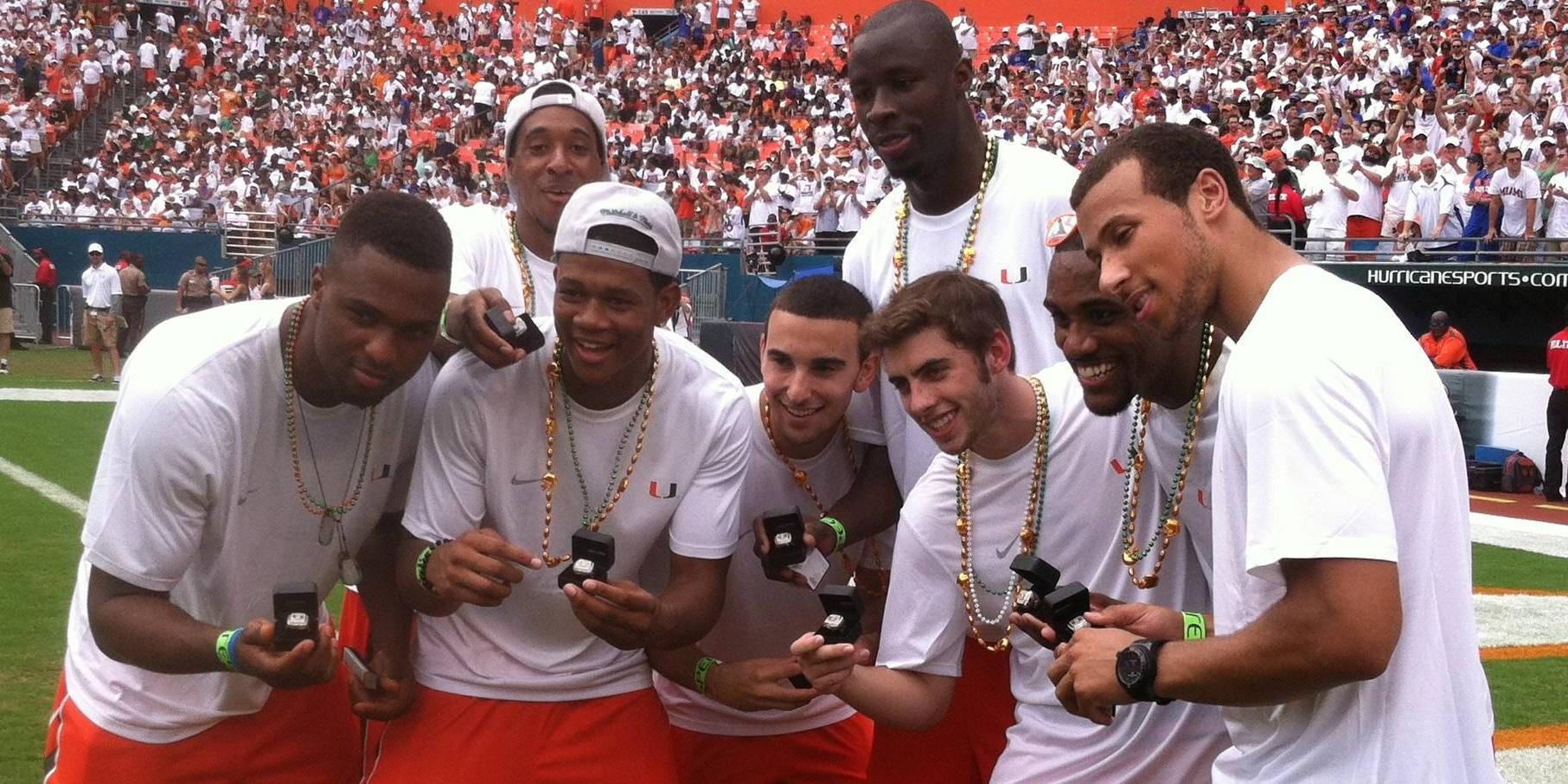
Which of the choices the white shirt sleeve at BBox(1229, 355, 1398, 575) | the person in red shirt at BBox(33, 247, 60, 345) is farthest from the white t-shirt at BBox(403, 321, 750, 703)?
the person in red shirt at BBox(33, 247, 60, 345)

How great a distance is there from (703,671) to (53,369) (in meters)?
21.0

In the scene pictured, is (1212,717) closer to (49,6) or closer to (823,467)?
(823,467)

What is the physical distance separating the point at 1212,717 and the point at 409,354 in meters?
2.10

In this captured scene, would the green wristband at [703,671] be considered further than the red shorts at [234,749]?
Yes

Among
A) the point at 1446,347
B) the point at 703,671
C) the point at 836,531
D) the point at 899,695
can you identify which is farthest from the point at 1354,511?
the point at 1446,347

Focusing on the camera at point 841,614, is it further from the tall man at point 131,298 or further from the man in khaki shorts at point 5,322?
the tall man at point 131,298

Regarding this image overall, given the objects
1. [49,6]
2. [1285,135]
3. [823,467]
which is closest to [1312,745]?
[823,467]

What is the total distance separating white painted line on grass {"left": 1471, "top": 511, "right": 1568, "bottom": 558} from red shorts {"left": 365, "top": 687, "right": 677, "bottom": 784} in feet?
28.2

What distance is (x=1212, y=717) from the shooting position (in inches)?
145

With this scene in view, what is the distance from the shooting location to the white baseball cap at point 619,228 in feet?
13.0

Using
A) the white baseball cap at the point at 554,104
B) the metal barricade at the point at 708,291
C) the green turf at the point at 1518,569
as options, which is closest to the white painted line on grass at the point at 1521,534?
the green turf at the point at 1518,569

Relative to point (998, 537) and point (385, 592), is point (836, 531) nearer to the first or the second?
point (998, 537)

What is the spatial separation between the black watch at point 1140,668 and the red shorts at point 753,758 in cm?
210

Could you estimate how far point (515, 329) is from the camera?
3.89 m
